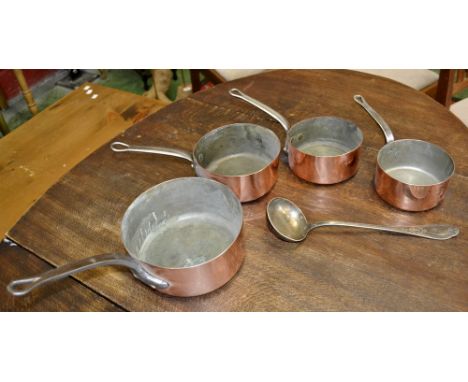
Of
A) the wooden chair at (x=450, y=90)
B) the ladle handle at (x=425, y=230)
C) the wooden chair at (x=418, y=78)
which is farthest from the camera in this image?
the wooden chair at (x=418, y=78)

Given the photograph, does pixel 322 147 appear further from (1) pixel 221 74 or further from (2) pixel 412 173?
(1) pixel 221 74

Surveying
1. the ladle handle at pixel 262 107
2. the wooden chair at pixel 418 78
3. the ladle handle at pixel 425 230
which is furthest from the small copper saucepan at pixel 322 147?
the wooden chair at pixel 418 78

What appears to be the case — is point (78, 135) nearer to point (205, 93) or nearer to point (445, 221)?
point (205, 93)

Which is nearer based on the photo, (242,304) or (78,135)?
(242,304)

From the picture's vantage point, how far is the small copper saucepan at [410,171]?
759 millimetres

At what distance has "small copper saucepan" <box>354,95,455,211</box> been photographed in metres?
0.76

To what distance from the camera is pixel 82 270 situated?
637mm

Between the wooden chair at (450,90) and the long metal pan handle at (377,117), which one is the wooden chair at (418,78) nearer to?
the wooden chair at (450,90)

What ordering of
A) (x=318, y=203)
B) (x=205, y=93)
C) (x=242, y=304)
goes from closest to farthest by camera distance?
(x=242, y=304) → (x=318, y=203) → (x=205, y=93)

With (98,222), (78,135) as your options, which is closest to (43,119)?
(78,135)

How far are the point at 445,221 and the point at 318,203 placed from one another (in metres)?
0.21

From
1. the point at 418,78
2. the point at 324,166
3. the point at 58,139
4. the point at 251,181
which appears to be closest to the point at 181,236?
the point at 251,181

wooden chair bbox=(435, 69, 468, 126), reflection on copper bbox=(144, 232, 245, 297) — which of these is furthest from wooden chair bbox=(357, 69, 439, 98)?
reflection on copper bbox=(144, 232, 245, 297)

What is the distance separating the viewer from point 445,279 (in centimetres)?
67
